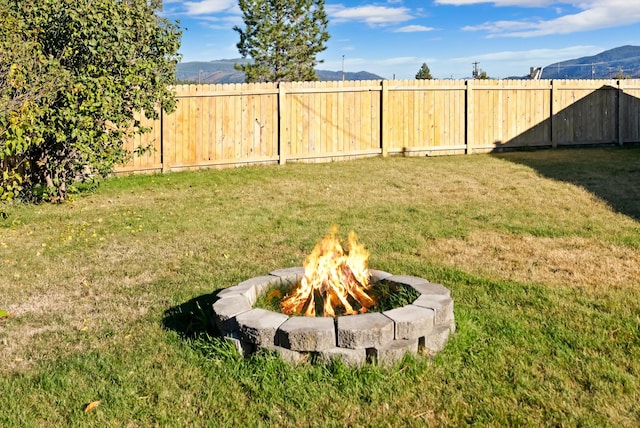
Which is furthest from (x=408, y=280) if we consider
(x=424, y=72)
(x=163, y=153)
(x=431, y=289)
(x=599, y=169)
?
(x=424, y=72)

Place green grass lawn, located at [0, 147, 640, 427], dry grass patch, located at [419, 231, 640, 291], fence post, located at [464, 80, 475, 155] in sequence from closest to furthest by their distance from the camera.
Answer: green grass lawn, located at [0, 147, 640, 427] < dry grass patch, located at [419, 231, 640, 291] < fence post, located at [464, 80, 475, 155]

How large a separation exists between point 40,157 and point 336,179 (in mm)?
5401

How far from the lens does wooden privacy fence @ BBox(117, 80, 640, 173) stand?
41.6ft

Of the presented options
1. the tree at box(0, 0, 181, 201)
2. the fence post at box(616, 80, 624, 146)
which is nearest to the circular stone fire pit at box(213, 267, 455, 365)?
the tree at box(0, 0, 181, 201)

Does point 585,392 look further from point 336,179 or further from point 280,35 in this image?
point 280,35

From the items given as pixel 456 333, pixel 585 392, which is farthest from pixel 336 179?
pixel 585 392

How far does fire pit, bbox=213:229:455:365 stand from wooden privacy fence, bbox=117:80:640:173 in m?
8.41

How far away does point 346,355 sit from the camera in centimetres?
337

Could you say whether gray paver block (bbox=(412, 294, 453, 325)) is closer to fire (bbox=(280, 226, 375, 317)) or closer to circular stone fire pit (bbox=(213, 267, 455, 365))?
circular stone fire pit (bbox=(213, 267, 455, 365))

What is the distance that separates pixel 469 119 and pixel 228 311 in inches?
515

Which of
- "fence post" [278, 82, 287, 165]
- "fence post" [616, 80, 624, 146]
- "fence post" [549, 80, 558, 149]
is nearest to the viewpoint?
"fence post" [278, 82, 287, 165]

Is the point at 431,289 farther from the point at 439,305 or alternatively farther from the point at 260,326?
the point at 260,326

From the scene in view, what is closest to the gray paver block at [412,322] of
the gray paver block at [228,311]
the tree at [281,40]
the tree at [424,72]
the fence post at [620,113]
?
the gray paver block at [228,311]

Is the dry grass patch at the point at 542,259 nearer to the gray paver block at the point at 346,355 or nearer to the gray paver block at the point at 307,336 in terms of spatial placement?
the gray paver block at the point at 346,355
